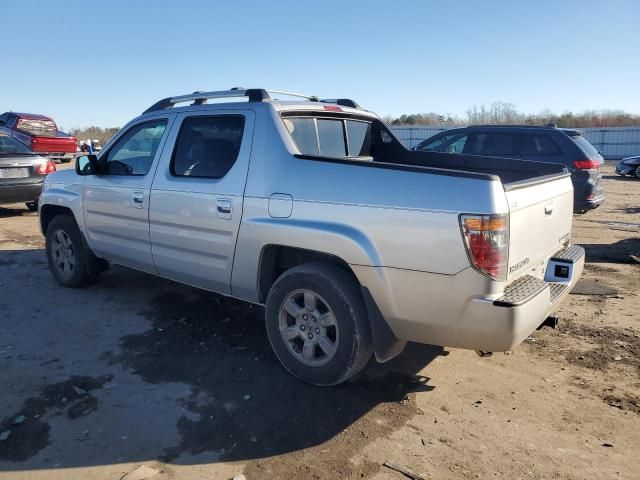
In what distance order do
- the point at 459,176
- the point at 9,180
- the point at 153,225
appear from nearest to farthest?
the point at 459,176 → the point at 153,225 → the point at 9,180

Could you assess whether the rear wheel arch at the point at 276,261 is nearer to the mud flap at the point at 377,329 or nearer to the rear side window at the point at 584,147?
the mud flap at the point at 377,329

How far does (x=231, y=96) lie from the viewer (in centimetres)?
441

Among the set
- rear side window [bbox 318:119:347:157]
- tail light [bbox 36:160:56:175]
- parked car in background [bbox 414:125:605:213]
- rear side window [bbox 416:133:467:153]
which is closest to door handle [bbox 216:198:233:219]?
rear side window [bbox 318:119:347:157]

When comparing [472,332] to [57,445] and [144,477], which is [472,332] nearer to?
[144,477]

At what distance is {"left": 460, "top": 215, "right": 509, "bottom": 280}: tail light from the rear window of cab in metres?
1.59

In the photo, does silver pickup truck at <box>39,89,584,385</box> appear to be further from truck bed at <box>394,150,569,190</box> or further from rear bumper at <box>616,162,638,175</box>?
rear bumper at <box>616,162,638,175</box>

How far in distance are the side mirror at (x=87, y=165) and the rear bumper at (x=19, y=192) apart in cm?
533

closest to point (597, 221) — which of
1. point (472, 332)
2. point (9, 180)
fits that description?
point (472, 332)

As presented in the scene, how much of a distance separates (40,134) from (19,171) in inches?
448

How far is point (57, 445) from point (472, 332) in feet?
8.22

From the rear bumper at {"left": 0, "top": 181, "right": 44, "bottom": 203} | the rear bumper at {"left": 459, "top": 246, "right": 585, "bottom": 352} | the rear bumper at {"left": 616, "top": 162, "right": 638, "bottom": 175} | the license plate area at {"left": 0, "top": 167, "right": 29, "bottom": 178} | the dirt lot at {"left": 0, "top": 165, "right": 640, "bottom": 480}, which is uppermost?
the license plate area at {"left": 0, "top": 167, "right": 29, "bottom": 178}

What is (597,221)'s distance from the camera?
1036 cm

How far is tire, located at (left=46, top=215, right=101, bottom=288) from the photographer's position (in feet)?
18.6

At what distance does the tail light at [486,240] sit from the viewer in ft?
9.41
